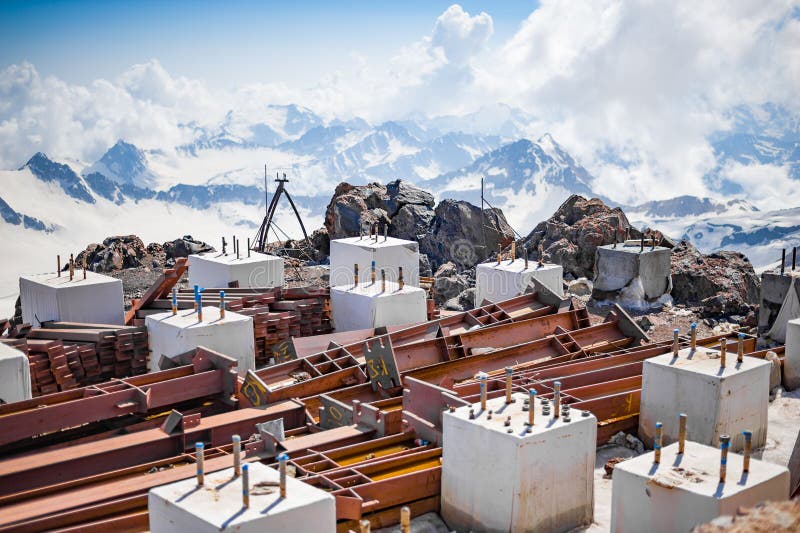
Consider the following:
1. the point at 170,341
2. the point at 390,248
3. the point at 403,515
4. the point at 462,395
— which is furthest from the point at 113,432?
the point at 390,248

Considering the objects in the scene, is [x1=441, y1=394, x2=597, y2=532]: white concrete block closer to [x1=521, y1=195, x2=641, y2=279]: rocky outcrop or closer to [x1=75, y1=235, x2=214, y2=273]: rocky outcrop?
[x1=521, y1=195, x2=641, y2=279]: rocky outcrop

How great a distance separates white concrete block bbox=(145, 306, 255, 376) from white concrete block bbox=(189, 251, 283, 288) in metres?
5.69

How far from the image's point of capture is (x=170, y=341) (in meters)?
13.5

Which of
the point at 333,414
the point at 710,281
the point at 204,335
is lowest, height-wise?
the point at 333,414

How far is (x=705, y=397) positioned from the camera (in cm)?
1018

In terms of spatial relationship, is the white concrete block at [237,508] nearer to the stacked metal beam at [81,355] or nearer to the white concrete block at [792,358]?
the stacked metal beam at [81,355]

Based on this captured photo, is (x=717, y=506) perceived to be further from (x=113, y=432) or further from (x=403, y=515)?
(x=113, y=432)

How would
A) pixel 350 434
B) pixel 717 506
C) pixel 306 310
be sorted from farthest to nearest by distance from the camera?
→ pixel 306 310 < pixel 350 434 < pixel 717 506

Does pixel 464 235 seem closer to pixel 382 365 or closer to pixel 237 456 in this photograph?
pixel 382 365

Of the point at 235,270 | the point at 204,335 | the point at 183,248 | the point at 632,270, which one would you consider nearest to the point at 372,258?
the point at 235,270

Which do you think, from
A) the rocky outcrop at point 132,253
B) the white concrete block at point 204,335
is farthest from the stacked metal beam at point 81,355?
the rocky outcrop at point 132,253

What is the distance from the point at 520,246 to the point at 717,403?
2054cm

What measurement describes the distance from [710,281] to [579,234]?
538cm

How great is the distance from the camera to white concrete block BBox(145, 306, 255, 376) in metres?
13.2
